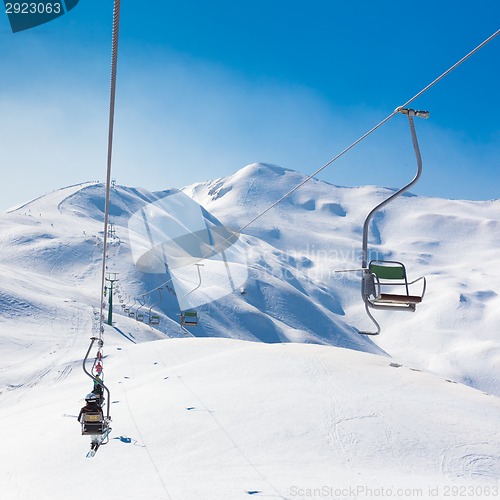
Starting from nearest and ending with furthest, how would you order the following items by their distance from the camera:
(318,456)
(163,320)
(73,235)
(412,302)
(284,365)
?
(412,302)
(318,456)
(284,365)
(163,320)
(73,235)

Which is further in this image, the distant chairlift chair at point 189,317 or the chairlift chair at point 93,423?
the distant chairlift chair at point 189,317

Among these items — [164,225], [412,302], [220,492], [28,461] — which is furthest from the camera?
[164,225]

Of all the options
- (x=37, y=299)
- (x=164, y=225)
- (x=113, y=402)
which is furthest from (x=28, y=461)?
(x=164, y=225)

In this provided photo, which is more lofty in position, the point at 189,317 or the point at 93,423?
the point at 93,423

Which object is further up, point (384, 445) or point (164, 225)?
point (164, 225)

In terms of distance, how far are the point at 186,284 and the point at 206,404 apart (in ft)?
338

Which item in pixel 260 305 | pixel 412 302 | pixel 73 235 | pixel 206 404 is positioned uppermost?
pixel 73 235

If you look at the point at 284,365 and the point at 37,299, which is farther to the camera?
the point at 37,299

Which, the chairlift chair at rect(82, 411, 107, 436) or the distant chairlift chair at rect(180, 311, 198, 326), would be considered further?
the distant chairlift chair at rect(180, 311, 198, 326)

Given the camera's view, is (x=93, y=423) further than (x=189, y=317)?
No

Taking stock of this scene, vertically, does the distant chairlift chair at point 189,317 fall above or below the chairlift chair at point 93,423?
below

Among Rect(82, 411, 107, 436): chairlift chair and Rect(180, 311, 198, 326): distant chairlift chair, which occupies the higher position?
Rect(82, 411, 107, 436): chairlift chair

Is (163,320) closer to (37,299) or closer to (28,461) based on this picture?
(37,299)

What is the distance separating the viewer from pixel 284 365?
27.9 m
